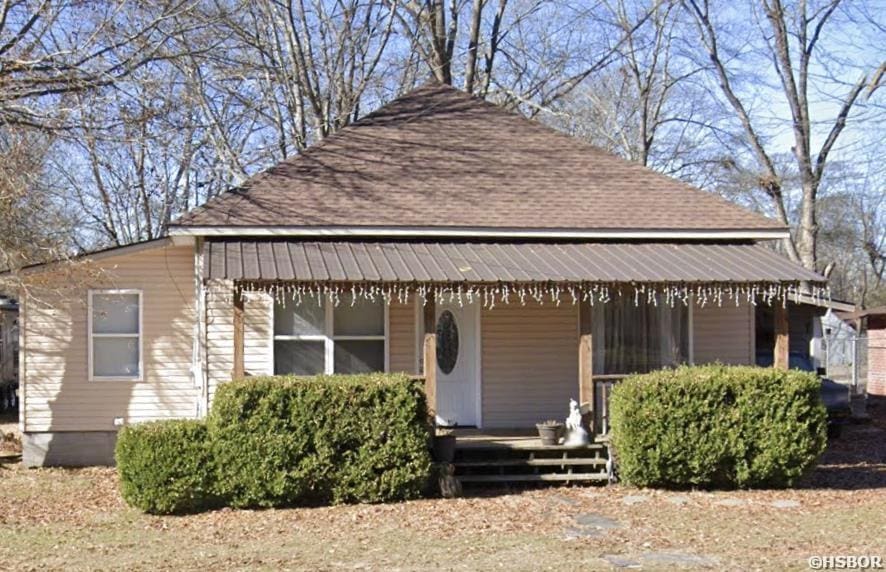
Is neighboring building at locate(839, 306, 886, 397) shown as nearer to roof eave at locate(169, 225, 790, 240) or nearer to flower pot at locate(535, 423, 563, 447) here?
roof eave at locate(169, 225, 790, 240)

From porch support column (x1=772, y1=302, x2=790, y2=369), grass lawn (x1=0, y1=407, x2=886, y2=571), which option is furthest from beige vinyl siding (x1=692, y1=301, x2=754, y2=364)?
grass lawn (x1=0, y1=407, x2=886, y2=571)

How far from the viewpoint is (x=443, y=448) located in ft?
41.7

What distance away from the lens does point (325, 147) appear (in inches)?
651

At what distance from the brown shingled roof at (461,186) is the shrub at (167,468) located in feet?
11.4

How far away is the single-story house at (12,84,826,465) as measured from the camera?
1447 centimetres

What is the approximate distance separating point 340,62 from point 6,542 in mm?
16953

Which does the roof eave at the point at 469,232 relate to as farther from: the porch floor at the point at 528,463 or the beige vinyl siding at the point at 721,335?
the porch floor at the point at 528,463

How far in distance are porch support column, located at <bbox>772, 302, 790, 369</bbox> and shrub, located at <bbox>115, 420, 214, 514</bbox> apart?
7.27 metres

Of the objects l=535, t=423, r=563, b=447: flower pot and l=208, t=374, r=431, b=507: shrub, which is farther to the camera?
l=535, t=423, r=563, b=447: flower pot

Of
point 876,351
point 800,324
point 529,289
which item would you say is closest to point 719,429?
point 529,289

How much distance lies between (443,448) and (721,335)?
5.36 metres

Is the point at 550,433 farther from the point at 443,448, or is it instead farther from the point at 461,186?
the point at 461,186

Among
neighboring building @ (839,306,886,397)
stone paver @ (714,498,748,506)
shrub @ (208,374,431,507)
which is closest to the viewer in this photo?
shrub @ (208,374,431,507)

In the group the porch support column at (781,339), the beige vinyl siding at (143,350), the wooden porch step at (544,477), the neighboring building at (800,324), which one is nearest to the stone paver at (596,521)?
the wooden porch step at (544,477)
